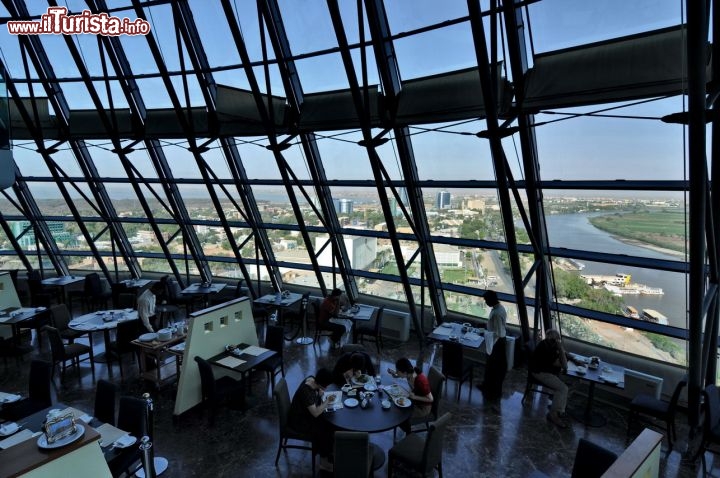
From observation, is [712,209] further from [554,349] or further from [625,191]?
[554,349]

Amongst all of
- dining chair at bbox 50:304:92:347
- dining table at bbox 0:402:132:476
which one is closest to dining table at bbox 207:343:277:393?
dining table at bbox 0:402:132:476

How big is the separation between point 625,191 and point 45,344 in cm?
1200

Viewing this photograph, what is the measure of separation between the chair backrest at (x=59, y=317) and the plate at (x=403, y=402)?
750 cm

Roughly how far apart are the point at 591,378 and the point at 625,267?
202cm

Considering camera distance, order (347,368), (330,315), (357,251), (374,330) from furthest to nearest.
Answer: (357,251) → (330,315) → (374,330) → (347,368)

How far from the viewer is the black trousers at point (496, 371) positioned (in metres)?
6.51

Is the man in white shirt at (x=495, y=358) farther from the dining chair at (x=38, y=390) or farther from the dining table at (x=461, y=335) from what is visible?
the dining chair at (x=38, y=390)

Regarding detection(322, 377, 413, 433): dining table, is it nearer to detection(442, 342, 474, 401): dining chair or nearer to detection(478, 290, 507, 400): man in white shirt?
detection(442, 342, 474, 401): dining chair

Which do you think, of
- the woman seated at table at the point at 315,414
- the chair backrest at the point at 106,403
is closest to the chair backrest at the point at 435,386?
the woman seated at table at the point at 315,414

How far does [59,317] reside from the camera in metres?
8.28

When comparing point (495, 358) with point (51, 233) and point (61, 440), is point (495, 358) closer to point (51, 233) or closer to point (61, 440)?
point (61, 440)

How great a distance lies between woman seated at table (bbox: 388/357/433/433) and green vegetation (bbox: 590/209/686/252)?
4176 millimetres

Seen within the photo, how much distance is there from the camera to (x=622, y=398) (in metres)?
6.45

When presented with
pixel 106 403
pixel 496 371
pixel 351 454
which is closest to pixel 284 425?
pixel 351 454
